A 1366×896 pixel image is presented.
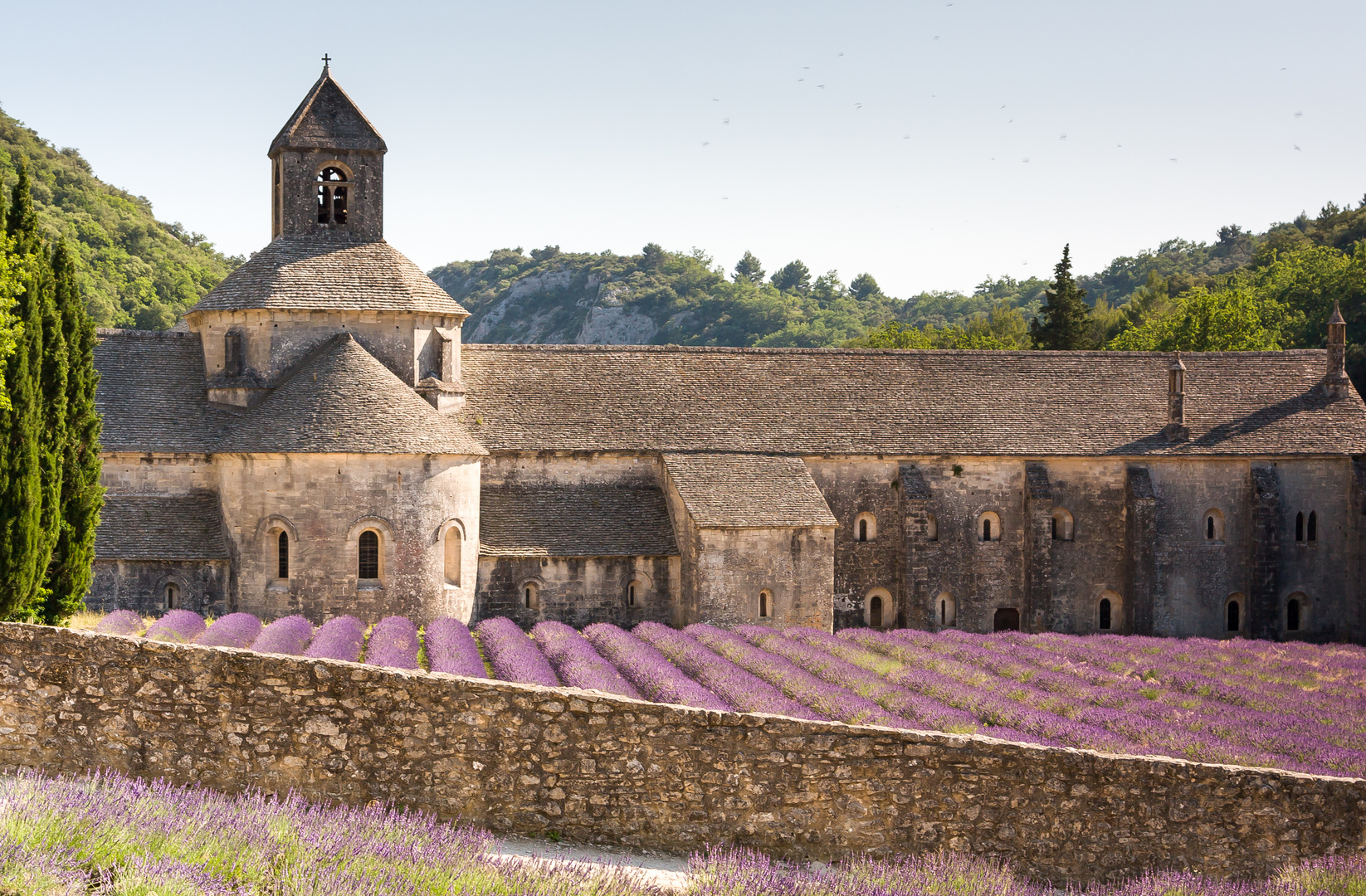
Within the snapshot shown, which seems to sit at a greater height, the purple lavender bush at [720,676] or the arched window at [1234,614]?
the purple lavender bush at [720,676]

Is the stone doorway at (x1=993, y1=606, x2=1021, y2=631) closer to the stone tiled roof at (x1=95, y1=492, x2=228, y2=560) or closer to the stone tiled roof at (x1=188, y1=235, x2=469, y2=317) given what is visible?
the stone tiled roof at (x1=188, y1=235, x2=469, y2=317)

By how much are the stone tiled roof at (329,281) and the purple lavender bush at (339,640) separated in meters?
10.0

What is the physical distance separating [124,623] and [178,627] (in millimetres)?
1492

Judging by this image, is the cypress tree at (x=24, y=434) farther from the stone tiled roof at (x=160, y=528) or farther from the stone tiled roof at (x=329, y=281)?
the stone tiled roof at (x=329, y=281)

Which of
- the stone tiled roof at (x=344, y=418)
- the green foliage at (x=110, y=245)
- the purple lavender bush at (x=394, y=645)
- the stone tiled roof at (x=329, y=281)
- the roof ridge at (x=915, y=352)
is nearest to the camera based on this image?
the purple lavender bush at (x=394, y=645)

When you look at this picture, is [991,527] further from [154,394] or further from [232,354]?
[154,394]

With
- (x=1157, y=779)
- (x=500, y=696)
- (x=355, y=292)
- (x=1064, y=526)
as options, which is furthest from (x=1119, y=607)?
(x=500, y=696)

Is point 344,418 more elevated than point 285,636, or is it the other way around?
point 344,418

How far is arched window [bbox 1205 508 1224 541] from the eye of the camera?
4179 centimetres

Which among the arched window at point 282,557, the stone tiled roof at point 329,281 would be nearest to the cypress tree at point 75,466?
the arched window at point 282,557

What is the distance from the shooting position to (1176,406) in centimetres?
4241

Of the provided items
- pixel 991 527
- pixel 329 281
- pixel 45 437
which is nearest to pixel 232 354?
pixel 329 281

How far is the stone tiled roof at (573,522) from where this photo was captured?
37.1m

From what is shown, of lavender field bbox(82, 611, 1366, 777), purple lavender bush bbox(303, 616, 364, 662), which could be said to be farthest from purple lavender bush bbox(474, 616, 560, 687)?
purple lavender bush bbox(303, 616, 364, 662)
